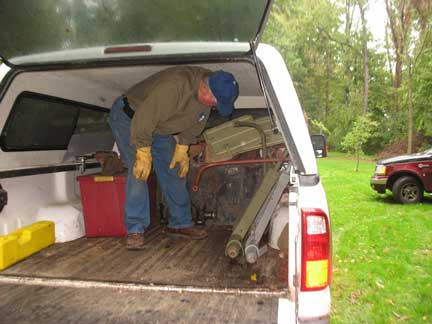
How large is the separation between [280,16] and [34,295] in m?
31.7

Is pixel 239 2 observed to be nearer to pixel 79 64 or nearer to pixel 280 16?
pixel 79 64

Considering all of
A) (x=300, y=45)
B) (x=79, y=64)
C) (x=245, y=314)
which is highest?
(x=300, y=45)

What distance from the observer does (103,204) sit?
3904 mm

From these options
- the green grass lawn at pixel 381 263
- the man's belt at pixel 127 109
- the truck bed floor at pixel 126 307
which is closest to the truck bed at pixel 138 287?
the truck bed floor at pixel 126 307

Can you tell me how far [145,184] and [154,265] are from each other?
3.02 ft

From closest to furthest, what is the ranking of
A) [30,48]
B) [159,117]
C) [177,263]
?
[30,48]
[177,263]
[159,117]

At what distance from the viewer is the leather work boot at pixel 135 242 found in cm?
343

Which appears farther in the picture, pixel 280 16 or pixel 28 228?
pixel 280 16

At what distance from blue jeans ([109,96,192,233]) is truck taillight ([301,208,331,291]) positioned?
77.4 inches

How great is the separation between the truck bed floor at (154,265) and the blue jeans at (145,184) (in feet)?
0.91

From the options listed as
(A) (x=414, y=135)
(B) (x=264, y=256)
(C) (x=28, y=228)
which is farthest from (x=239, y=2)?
(A) (x=414, y=135)

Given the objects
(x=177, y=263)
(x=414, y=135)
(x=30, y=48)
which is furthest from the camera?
(x=414, y=135)

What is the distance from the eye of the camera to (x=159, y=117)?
131 inches

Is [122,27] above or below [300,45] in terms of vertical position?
below
